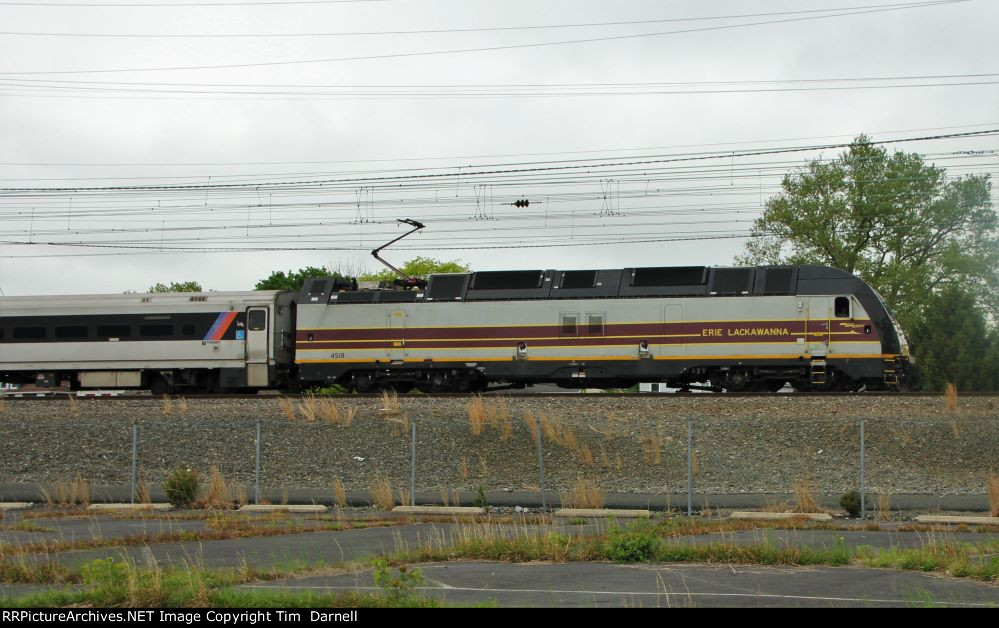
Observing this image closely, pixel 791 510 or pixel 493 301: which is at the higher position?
pixel 493 301

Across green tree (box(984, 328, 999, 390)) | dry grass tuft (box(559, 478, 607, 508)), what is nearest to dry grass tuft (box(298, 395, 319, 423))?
dry grass tuft (box(559, 478, 607, 508))

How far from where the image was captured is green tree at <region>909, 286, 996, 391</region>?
47.1m

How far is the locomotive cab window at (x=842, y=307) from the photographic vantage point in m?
30.1

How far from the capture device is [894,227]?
5588 cm

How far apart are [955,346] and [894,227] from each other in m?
10.2

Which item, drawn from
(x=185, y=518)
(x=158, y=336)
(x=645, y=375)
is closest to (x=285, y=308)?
(x=158, y=336)

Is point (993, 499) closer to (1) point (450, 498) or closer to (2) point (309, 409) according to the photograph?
(1) point (450, 498)

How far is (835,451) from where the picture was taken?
2278 cm

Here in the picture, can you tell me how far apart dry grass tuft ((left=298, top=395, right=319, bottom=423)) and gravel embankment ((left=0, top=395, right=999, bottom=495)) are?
272 millimetres

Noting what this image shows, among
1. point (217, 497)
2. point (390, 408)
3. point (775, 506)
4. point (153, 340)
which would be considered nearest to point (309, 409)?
point (390, 408)

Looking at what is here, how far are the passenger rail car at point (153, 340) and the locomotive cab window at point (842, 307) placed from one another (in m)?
19.1

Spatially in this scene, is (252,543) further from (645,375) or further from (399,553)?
(645,375)

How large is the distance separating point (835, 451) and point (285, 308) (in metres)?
20.7
